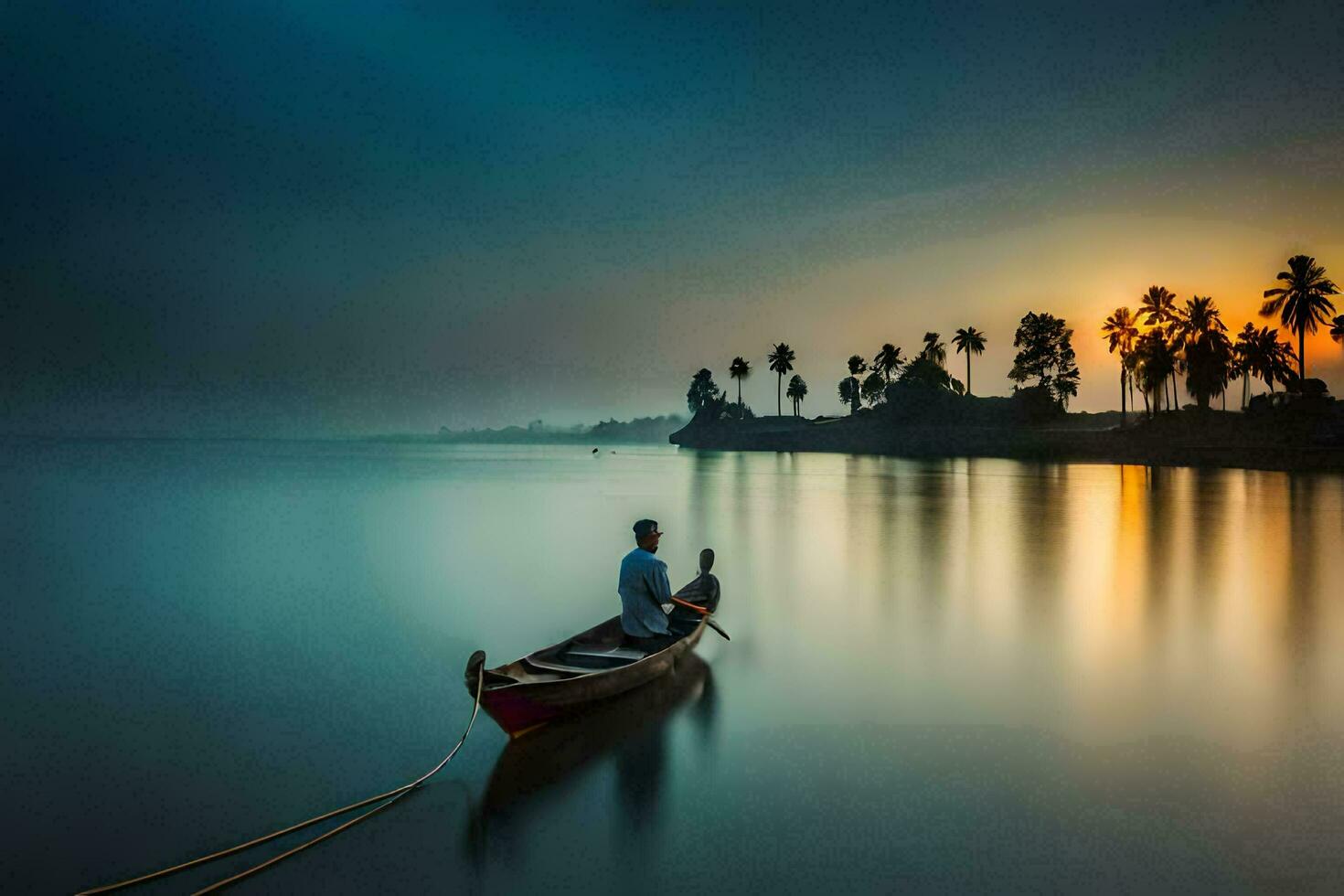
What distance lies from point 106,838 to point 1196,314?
83336 mm

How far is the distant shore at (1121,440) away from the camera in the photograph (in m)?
50.7

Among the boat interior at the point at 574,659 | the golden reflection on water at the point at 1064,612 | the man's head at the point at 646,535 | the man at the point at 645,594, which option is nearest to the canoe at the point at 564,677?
the boat interior at the point at 574,659

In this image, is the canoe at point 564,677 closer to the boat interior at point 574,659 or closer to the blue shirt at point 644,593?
the boat interior at point 574,659

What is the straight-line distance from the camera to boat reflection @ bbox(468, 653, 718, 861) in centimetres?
602

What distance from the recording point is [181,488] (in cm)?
5106

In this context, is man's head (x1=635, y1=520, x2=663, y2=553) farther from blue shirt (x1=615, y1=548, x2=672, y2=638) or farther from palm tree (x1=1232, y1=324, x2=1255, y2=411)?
palm tree (x1=1232, y1=324, x2=1255, y2=411)

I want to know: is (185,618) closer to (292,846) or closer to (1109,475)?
(292,846)

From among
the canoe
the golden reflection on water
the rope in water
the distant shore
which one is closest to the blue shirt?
the canoe

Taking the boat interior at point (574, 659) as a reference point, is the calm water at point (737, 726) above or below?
below

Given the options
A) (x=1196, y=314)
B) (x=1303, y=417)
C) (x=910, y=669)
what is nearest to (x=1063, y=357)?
(x=1196, y=314)

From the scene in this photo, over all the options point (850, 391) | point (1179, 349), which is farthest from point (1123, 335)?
point (850, 391)

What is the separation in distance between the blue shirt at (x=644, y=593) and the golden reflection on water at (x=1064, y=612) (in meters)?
1.76

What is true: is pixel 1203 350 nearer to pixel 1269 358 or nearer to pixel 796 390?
pixel 1269 358

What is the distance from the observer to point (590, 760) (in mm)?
6938
